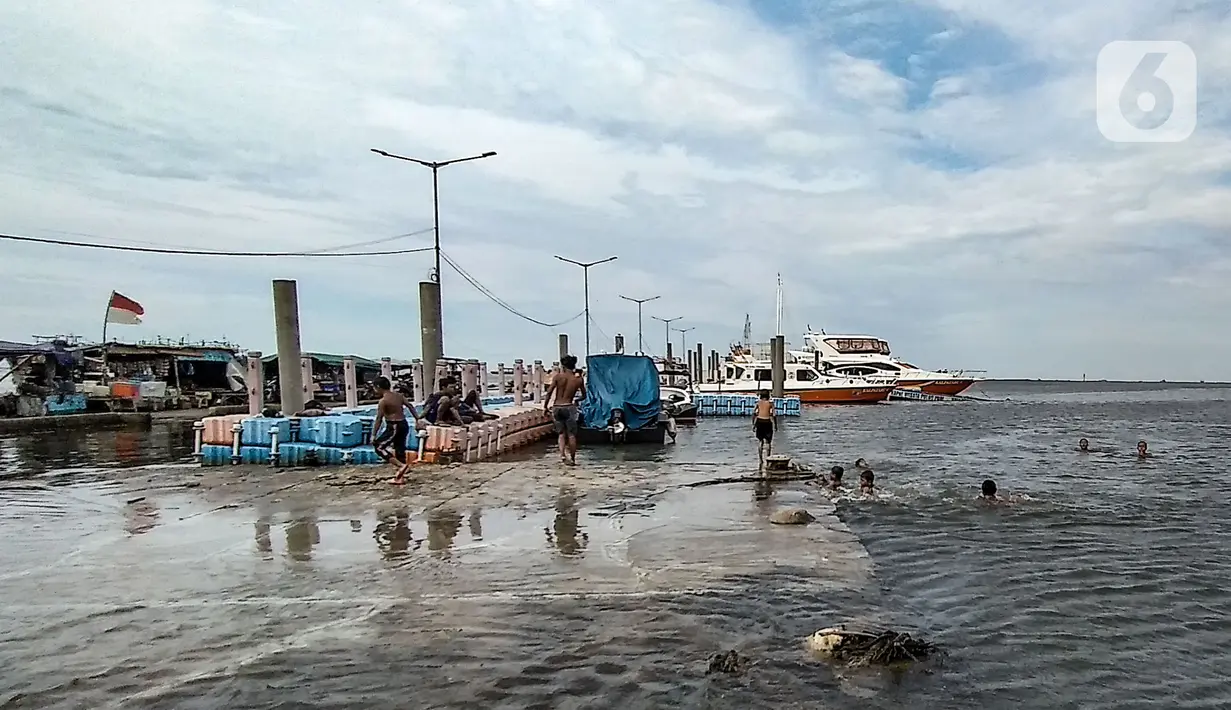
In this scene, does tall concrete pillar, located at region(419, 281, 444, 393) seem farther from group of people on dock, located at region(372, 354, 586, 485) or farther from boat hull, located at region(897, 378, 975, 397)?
boat hull, located at region(897, 378, 975, 397)

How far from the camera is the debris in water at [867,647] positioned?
5879 millimetres

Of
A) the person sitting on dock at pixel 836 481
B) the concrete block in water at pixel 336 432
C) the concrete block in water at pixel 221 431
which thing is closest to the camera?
the person sitting on dock at pixel 836 481

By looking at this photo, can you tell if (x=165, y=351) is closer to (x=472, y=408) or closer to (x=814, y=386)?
(x=472, y=408)

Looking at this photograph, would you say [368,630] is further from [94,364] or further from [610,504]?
[94,364]

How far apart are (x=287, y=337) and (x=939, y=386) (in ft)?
208

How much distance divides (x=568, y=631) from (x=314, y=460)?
38.3 feet

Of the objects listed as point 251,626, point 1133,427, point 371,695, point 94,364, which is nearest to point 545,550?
point 251,626

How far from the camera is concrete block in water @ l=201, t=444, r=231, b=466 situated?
16.9m

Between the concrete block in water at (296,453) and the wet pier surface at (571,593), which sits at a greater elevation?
the concrete block in water at (296,453)

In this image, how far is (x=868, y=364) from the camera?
70.6 m

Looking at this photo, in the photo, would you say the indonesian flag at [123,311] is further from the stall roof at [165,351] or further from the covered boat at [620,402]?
the covered boat at [620,402]

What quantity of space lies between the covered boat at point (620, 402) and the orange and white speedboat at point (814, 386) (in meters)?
36.6

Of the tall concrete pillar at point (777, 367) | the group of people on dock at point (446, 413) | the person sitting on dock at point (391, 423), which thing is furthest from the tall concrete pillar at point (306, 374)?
the tall concrete pillar at point (777, 367)

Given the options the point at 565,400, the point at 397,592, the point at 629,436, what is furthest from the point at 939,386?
the point at 397,592
